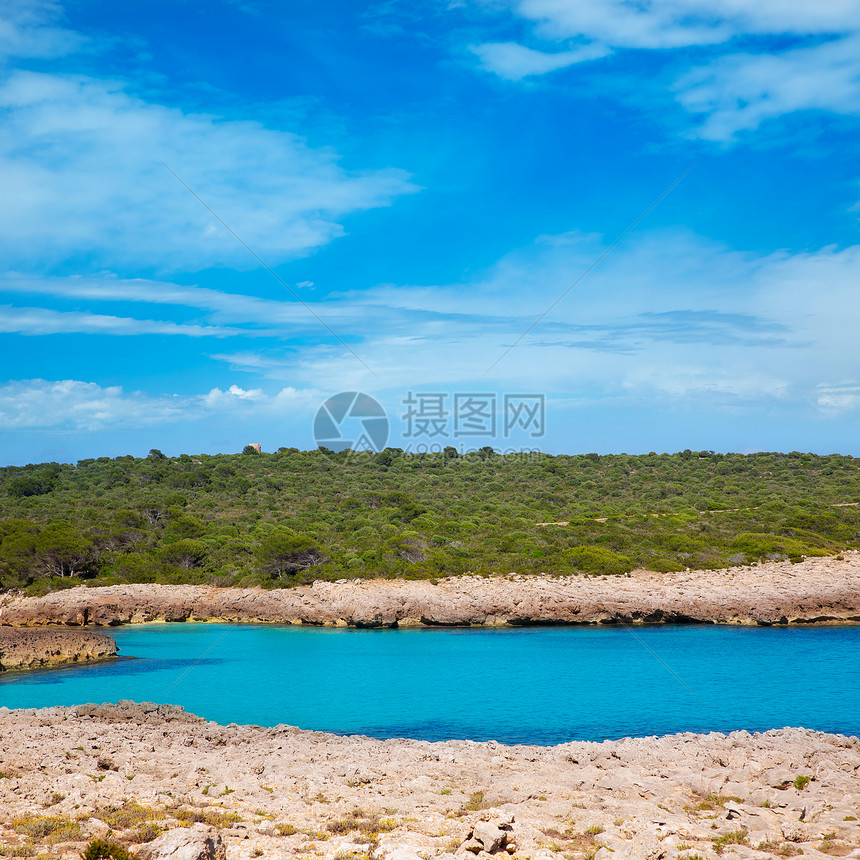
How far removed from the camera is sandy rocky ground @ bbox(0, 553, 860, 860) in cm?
656

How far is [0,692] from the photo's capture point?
729 inches

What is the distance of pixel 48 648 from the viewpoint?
22.2 metres

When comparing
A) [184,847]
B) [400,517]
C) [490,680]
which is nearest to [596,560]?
[400,517]

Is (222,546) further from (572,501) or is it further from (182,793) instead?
(182,793)

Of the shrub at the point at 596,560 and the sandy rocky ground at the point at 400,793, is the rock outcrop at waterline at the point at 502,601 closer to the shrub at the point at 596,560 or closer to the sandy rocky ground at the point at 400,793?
the shrub at the point at 596,560

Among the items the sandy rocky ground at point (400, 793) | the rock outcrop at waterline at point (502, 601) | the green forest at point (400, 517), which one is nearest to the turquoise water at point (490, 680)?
the rock outcrop at waterline at point (502, 601)

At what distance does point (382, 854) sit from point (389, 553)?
27552 mm

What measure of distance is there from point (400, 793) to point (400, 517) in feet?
110

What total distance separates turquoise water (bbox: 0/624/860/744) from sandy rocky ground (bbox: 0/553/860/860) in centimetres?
392

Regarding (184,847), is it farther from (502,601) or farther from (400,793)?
(502,601)

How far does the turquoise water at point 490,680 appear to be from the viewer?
1583 centimetres

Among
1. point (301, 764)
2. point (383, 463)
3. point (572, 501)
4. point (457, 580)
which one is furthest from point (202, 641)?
point (383, 463)

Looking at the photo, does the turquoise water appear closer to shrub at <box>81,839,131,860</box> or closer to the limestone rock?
the limestone rock

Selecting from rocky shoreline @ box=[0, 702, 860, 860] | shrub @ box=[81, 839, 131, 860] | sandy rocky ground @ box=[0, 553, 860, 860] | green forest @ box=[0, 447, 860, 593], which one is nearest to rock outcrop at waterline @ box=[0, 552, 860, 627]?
green forest @ box=[0, 447, 860, 593]
